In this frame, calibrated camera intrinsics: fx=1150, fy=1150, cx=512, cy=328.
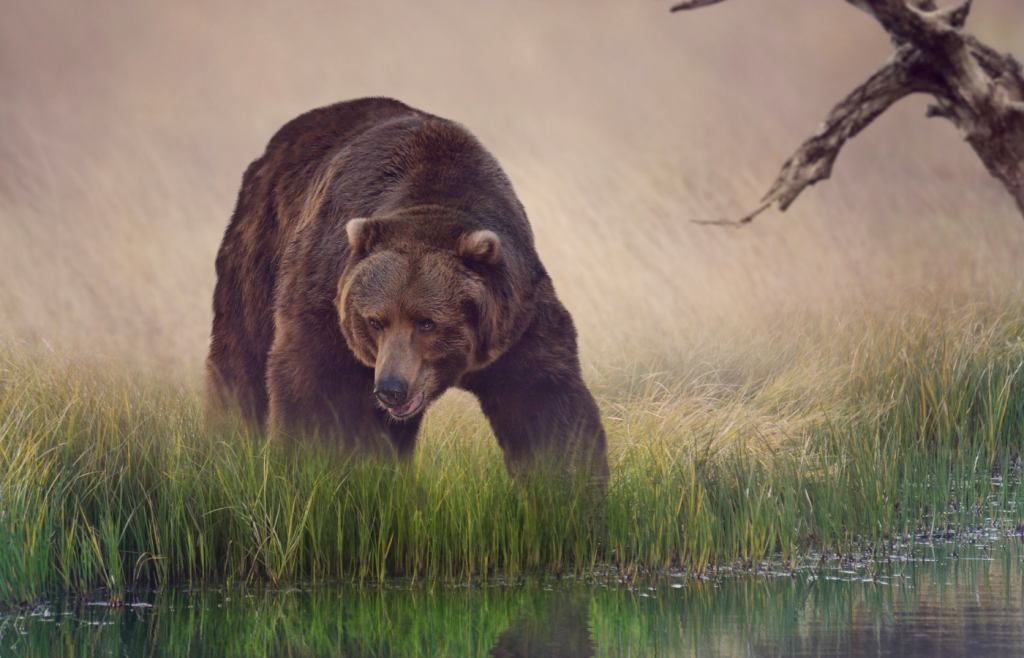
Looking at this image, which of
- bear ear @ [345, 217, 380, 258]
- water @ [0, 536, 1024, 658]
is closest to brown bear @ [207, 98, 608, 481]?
bear ear @ [345, 217, 380, 258]

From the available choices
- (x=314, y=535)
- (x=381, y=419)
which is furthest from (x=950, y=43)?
(x=314, y=535)

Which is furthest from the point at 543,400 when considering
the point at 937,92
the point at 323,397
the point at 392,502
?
the point at 937,92

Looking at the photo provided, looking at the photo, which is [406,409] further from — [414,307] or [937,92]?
[937,92]

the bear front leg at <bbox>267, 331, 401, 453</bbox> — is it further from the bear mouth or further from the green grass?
the bear mouth

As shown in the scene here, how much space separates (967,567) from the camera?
550 centimetres

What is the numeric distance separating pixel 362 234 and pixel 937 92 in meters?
5.23

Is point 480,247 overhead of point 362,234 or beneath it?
beneath

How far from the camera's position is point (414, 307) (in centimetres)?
562

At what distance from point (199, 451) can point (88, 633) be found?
1.43 metres

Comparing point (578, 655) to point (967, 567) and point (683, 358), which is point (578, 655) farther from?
point (683, 358)

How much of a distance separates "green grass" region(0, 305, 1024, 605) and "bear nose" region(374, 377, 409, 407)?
17.4 inches

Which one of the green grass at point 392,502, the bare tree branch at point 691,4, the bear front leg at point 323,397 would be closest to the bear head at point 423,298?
the bear front leg at point 323,397

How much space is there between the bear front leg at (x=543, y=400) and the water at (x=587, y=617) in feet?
2.62

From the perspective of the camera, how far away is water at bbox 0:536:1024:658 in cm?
433
